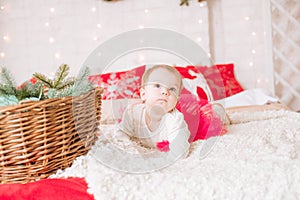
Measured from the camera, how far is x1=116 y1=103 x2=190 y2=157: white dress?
976mm

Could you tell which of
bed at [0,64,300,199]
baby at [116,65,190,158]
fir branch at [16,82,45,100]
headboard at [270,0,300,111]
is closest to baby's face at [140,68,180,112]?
baby at [116,65,190,158]

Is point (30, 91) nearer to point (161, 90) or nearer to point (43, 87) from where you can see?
point (43, 87)

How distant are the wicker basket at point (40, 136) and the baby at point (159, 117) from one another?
0.16 m

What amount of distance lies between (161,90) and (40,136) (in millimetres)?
343

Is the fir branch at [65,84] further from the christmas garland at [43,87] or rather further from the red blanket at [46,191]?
the red blanket at [46,191]

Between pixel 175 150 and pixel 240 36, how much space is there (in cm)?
193

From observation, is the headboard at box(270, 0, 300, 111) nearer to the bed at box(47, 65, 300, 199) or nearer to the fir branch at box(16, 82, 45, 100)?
the bed at box(47, 65, 300, 199)

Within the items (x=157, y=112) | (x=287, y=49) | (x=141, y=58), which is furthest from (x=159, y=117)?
(x=287, y=49)

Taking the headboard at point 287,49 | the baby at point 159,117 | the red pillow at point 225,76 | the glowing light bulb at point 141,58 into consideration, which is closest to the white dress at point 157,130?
the baby at point 159,117

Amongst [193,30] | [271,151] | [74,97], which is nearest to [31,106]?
[74,97]

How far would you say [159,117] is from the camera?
103 cm

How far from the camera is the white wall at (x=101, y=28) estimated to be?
2662 millimetres

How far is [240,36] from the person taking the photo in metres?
2.69

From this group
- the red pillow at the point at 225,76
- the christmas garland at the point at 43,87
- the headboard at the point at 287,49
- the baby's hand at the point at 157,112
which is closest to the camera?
the christmas garland at the point at 43,87
